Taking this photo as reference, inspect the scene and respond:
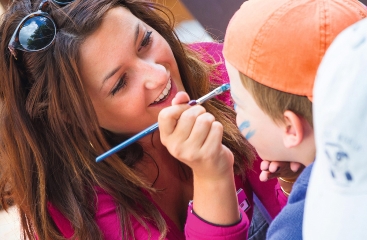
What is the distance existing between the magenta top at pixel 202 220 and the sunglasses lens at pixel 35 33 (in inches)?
14.4

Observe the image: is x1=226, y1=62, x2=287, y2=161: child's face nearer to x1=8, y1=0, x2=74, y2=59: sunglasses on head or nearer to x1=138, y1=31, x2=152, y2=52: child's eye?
x1=138, y1=31, x2=152, y2=52: child's eye

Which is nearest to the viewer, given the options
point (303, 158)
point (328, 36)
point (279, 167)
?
point (328, 36)

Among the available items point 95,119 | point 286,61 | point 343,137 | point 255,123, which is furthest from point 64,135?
point 343,137

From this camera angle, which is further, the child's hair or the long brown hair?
the long brown hair

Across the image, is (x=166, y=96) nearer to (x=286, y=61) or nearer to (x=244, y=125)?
→ (x=244, y=125)

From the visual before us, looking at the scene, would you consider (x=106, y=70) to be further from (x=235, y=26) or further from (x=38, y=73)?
(x=235, y=26)

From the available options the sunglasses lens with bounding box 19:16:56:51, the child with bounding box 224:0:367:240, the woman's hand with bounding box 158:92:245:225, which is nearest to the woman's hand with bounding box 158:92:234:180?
the woman's hand with bounding box 158:92:245:225

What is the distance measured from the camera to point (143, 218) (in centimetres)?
100

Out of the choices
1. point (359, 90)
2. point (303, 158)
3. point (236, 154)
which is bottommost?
point (236, 154)

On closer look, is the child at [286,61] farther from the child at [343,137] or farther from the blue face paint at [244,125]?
the child at [343,137]

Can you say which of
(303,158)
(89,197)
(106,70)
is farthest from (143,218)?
(303,158)

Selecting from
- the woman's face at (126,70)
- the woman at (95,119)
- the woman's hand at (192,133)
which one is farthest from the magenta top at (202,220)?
the woman's face at (126,70)

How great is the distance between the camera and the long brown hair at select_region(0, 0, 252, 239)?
0.92 m

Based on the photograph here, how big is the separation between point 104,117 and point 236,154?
36 centimetres
